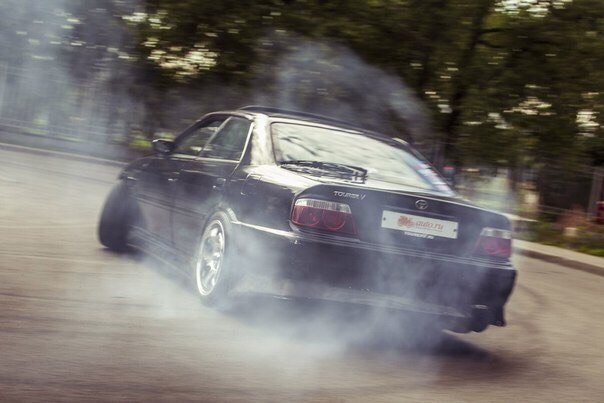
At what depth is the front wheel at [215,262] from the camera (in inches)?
221

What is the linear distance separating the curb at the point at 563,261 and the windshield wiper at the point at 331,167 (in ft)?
27.5

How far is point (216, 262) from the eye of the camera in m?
5.92

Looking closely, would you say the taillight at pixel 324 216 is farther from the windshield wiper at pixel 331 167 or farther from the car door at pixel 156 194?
the car door at pixel 156 194

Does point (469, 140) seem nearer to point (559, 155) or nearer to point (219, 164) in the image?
point (559, 155)

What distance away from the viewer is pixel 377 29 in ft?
42.1

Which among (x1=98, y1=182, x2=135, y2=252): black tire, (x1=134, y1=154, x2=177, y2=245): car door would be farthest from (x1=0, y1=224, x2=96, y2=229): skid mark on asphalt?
(x1=134, y1=154, x2=177, y2=245): car door

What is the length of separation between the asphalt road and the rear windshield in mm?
958

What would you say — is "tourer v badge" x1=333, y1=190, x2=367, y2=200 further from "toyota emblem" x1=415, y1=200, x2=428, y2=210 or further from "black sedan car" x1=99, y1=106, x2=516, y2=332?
"toyota emblem" x1=415, y1=200, x2=428, y2=210

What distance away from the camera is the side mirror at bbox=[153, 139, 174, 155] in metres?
7.32

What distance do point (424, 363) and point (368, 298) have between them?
46 cm

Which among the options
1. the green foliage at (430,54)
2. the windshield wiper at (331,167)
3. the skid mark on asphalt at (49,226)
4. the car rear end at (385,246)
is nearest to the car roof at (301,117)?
the windshield wiper at (331,167)

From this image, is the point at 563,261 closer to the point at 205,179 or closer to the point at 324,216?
the point at 205,179

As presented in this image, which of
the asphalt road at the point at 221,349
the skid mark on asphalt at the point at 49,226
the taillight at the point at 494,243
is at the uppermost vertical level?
the taillight at the point at 494,243

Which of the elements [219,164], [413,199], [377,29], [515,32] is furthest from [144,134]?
[413,199]
